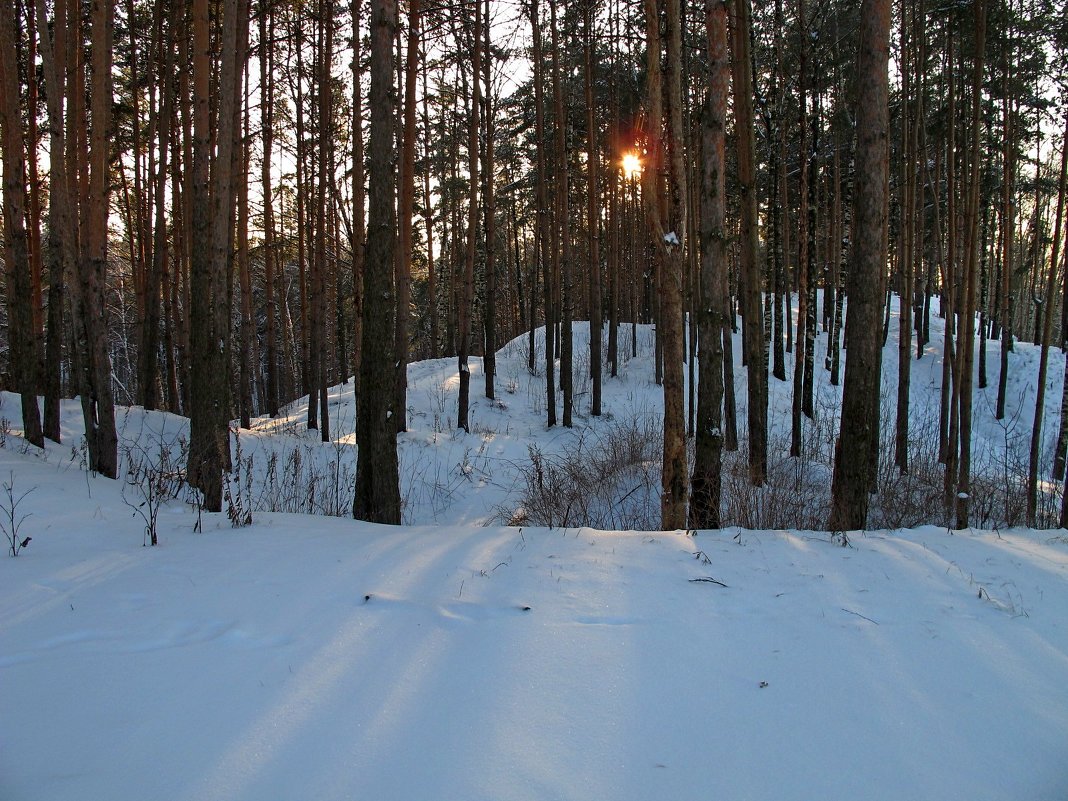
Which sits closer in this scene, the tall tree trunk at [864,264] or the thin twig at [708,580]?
the thin twig at [708,580]

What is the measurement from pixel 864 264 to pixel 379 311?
14.5 ft

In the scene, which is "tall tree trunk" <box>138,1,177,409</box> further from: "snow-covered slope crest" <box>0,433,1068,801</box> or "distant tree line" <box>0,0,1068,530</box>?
"snow-covered slope crest" <box>0,433,1068,801</box>

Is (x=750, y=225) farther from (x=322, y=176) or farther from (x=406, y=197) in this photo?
(x=322, y=176)

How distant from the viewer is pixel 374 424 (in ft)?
18.3

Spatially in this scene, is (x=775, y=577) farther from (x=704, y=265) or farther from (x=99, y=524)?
(x=99, y=524)

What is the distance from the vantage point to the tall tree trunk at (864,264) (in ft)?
17.4

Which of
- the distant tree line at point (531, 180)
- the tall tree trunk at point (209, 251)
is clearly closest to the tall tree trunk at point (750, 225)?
the distant tree line at point (531, 180)

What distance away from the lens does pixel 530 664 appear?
2.48 metres

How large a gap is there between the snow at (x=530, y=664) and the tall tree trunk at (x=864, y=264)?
1082 millimetres

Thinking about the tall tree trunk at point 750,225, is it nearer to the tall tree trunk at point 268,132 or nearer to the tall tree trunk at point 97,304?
the tall tree trunk at point 268,132

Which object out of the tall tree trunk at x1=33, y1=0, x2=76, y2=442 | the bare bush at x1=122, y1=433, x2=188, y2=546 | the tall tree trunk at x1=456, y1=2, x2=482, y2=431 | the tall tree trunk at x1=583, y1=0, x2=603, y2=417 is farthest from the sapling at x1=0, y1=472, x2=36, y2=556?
the tall tree trunk at x1=583, y1=0, x2=603, y2=417

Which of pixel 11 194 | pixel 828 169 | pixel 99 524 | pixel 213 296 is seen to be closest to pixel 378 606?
pixel 99 524

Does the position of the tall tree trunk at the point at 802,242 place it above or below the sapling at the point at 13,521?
above

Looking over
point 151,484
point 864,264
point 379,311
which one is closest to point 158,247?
point 379,311
